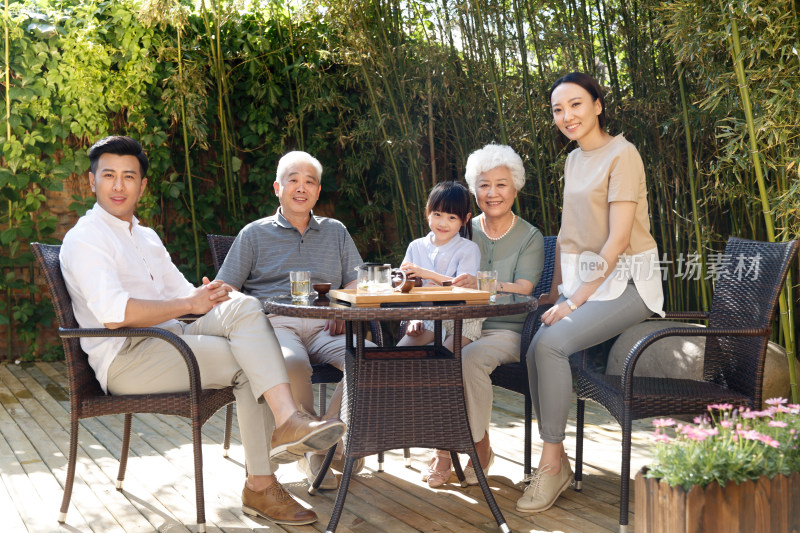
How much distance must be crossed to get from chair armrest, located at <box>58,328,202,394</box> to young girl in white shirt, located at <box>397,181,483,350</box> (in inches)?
33.1

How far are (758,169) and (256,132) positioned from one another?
3.64 m

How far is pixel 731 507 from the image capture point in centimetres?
162

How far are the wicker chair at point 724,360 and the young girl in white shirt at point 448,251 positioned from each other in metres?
0.60

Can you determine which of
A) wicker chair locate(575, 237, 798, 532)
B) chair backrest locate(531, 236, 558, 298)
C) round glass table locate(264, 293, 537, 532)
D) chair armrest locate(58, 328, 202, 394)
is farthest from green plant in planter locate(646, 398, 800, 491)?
chair backrest locate(531, 236, 558, 298)

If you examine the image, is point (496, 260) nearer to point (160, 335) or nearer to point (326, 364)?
point (326, 364)

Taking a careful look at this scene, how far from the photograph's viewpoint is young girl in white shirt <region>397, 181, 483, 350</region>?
2.91 m

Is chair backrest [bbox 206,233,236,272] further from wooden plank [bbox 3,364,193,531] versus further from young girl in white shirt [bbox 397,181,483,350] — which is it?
wooden plank [bbox 3,364,193,531]

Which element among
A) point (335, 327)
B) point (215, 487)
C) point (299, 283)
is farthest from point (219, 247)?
point (215, 487)

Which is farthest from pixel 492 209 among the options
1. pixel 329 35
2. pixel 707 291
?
pixel 329 35

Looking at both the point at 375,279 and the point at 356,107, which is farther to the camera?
the point at 356,107

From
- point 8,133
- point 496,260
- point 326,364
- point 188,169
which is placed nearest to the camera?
point 326,364

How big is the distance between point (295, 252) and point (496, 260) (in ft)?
2.64

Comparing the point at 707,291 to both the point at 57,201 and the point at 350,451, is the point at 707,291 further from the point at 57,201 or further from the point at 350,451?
the point at 57,201

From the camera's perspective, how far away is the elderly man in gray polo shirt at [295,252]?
3055 millimetres
